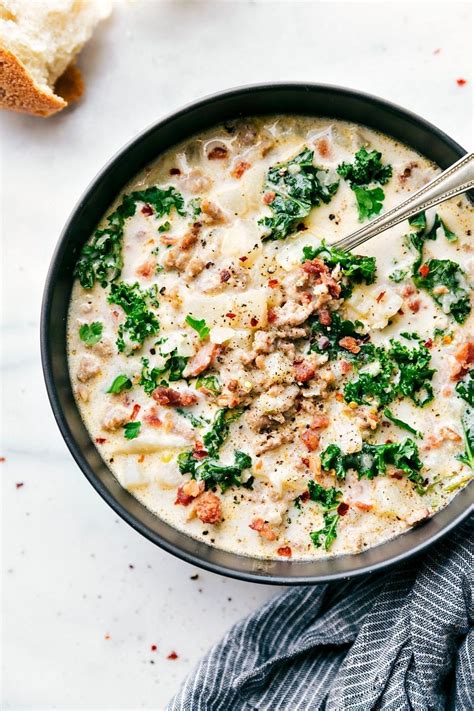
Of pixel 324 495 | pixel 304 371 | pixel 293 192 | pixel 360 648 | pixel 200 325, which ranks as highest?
pixel 293 192

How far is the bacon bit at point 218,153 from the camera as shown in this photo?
4.44 m

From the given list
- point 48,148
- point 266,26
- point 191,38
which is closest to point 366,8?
point 266,26

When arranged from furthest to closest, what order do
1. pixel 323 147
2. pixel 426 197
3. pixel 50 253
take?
pixel 50 253, pixel 323 147, pixel 426 197

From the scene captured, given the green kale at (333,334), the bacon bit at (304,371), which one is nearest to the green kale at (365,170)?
the green kale at (333,334)

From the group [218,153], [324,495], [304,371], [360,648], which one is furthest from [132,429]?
[360,648]

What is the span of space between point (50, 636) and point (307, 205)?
9.24ft

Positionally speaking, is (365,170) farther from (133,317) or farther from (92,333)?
(92,333)

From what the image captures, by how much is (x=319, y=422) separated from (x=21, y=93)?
232 centimetres

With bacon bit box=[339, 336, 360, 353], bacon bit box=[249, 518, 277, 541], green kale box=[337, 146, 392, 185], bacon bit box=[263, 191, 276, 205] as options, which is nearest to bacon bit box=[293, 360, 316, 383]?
bacon bit box=[339, 336, 360, 353]

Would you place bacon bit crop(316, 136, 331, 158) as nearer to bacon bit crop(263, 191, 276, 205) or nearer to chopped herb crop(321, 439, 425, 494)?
bacon bit crop(263, 191, 276, 205)

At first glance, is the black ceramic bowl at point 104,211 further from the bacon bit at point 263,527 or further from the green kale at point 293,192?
the green kale at point 293,192

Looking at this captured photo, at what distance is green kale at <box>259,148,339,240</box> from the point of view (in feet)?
14.0

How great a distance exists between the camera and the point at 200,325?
427 cm

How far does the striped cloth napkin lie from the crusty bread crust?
294cm
